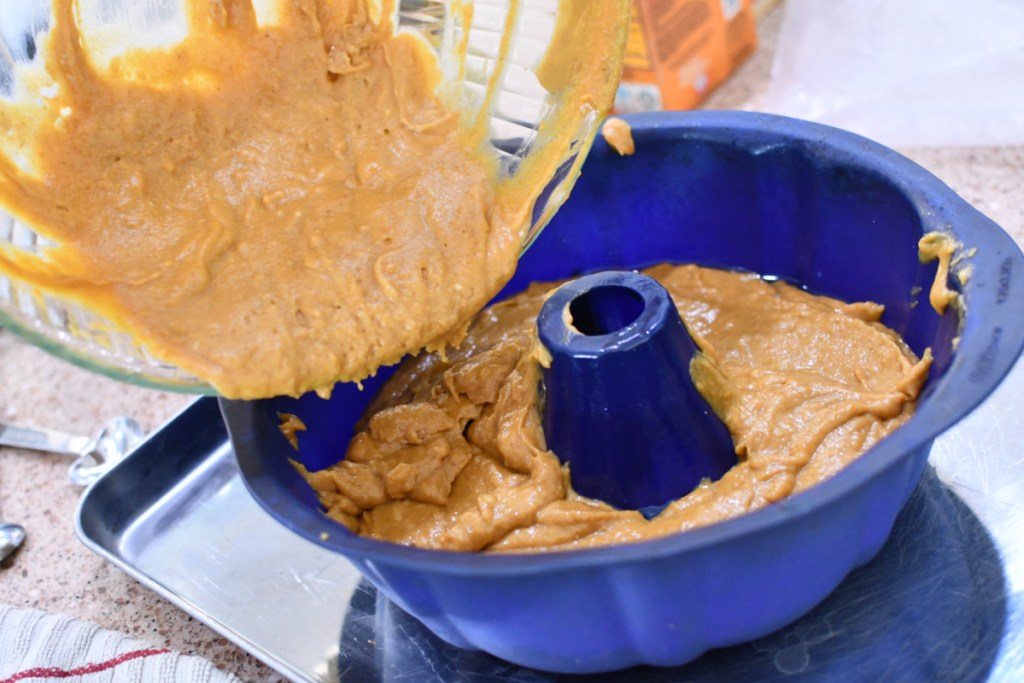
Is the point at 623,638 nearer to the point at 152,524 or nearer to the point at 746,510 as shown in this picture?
the point at 746,510

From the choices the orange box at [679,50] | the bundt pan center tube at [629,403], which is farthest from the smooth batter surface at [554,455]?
the orange box at [679,50]

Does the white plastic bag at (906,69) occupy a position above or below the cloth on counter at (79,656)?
above

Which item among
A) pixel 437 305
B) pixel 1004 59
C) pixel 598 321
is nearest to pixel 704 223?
pixel 598 321

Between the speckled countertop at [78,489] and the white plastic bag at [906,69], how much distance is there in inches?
1.6

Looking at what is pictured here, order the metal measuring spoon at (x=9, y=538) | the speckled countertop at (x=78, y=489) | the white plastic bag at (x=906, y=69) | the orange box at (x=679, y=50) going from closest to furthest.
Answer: the speckled countertop at (x=78, y=489) < the metal measuring spoon at (x=9, y=538) < the white plastic bag at (x=906, y=69) < the orange box at (x=679, y=50)

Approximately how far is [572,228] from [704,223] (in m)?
0.14

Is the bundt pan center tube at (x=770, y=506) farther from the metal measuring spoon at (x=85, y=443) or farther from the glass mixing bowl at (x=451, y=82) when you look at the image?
the metal measuring spoon at (x=85, y=443)

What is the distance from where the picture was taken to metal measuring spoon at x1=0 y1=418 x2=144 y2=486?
42.4 inches

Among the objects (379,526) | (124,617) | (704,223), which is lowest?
(124,617)

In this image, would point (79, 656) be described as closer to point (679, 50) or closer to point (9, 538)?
point (9, 538)

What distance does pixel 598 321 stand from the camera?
2.73 ft

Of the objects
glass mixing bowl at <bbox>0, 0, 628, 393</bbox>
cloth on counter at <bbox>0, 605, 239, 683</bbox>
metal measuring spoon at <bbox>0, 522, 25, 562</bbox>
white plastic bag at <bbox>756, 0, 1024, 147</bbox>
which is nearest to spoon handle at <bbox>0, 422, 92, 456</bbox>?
metal measuring spoon at <bbox>0, 522, 25, 562</bbox>

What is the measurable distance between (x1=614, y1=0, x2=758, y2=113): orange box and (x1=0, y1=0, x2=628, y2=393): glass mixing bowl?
48 cm

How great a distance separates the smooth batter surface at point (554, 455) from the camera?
72 centimetres
